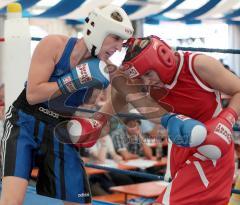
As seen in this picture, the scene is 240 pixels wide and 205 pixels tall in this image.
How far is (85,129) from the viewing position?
234cm

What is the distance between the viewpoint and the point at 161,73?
6.77ft

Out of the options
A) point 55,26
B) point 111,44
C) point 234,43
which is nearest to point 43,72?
point 111,44

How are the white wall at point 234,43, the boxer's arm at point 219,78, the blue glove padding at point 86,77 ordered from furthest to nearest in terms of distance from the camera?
the white wall at point 234,43
the blue glove padding at point 86,77
the boxer's arm at point 219,78

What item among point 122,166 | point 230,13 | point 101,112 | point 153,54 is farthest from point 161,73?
point 230,13

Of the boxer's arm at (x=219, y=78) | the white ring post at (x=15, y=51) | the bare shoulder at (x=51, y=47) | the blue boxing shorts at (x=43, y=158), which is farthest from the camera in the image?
the white ring post at (x=15, y=51)

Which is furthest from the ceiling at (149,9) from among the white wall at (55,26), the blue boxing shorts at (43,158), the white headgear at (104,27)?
the white headgear at (104,27)

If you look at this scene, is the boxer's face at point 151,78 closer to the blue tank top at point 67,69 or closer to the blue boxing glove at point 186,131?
the blue boxing glove at point 186,131

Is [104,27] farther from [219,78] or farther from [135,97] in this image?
[219,78]

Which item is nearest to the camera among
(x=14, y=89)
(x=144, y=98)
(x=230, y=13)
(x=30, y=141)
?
(x=144, y=98)

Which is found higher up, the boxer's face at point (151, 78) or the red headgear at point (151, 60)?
the red headgear at point (151, 60)

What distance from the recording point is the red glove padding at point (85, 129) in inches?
92.3

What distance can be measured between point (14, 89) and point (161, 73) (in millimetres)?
1327

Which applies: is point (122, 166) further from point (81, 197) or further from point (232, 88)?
point (232, 88)

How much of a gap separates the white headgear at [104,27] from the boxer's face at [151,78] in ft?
0.64
